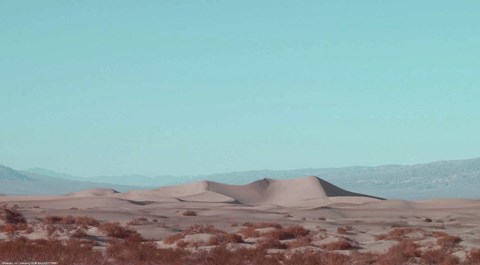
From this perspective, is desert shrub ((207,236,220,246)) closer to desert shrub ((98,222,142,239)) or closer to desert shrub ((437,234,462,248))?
desert shrub ((98,222,142,239))

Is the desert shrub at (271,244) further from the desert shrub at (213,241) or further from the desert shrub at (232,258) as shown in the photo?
the desert shrub at (232,258)

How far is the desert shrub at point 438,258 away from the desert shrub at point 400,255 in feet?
1.22

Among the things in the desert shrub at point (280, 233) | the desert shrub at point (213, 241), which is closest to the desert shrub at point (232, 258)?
the desert shrub at point (213, 241)

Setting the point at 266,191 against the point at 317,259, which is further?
the point at 266,191

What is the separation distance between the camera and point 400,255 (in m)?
27.8

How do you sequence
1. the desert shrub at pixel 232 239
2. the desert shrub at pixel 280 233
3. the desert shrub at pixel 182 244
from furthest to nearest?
1. the desert shrub at pixel 280 233
2. the desert shrub at pixel 232 239
3. the desert shrub at pixel 182 244

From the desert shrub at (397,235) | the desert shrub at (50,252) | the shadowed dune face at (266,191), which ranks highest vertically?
the shadowed dune face at (266,191)

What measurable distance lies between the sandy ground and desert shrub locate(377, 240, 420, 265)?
1689 millimetres

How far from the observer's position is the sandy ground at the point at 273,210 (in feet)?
152

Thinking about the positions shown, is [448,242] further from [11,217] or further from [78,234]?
[11,217]

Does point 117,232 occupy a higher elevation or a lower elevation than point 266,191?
lower

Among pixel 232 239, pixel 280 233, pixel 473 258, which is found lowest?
pixel 473 258

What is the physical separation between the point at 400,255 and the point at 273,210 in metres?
53.1

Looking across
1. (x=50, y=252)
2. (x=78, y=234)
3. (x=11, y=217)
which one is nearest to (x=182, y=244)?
(x=78, y=234)
